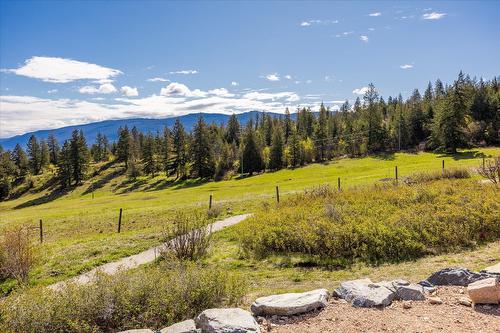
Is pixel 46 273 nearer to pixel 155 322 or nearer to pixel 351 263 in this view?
pixel 155 322

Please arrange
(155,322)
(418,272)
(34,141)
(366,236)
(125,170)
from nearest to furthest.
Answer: (155,322), (418,272), (366,236), (125,170), (34,141)

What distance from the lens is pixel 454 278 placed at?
27.9 ft

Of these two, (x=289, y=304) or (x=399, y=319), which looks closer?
(x=399, y=319)

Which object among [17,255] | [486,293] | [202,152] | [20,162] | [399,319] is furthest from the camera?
[20,162]

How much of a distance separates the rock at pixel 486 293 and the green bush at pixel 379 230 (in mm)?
4562

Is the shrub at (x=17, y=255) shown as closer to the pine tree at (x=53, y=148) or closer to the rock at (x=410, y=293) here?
the rock at (x=410, y=293)

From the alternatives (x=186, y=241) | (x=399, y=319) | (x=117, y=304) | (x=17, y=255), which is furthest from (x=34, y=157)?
(x=399, y=319)

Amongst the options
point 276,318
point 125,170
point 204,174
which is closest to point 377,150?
point 204,174

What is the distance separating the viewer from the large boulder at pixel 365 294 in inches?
297

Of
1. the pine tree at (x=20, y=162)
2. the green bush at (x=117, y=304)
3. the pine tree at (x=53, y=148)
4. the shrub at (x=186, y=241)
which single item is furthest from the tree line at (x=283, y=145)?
the green bush at (x=117, y=304)

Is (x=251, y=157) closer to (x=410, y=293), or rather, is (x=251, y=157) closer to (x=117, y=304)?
(x=410, y=293)

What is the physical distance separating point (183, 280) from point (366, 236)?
7231 mm

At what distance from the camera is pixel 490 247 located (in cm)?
1227

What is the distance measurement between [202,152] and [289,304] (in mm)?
85994
